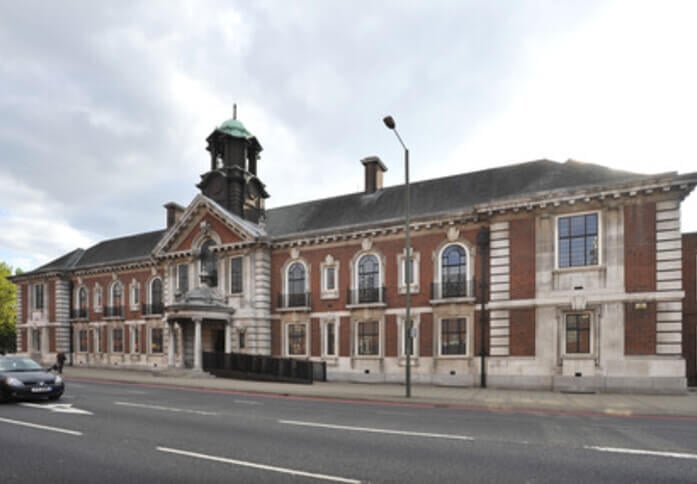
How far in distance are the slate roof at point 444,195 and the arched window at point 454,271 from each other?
209 cm

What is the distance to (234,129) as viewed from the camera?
32.1m

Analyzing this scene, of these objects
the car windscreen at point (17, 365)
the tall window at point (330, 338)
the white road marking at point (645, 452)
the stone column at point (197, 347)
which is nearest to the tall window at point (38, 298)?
the stone column at point (197, 347)

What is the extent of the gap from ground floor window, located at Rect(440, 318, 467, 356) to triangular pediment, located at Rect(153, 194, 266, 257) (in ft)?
40.4

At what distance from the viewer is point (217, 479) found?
5902mm

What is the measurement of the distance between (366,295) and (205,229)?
12.0 metres

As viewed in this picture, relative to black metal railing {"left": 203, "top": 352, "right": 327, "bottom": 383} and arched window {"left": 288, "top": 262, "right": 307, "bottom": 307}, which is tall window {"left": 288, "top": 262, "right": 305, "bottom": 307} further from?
black metal railing {"left": 203, "top": 352, "right": 327, "bottom": 383}

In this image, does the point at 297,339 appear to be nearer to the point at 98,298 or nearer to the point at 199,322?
the point at 199,322

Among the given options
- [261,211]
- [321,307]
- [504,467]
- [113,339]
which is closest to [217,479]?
[504,467]

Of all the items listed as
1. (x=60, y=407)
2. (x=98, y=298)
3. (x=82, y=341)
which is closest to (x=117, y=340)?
(x=98, y=298)

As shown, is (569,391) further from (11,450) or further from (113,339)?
(113,339)

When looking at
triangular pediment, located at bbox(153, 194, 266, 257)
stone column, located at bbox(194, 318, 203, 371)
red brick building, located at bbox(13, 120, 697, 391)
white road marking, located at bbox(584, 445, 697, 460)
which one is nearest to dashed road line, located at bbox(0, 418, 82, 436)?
white road marking, located at bbox(584, 445, 697, 460)

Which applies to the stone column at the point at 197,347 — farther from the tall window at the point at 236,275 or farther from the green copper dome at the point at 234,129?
the green copper dome at the point at 234,129

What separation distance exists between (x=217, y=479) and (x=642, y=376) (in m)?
17.7

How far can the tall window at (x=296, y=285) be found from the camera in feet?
87.6
